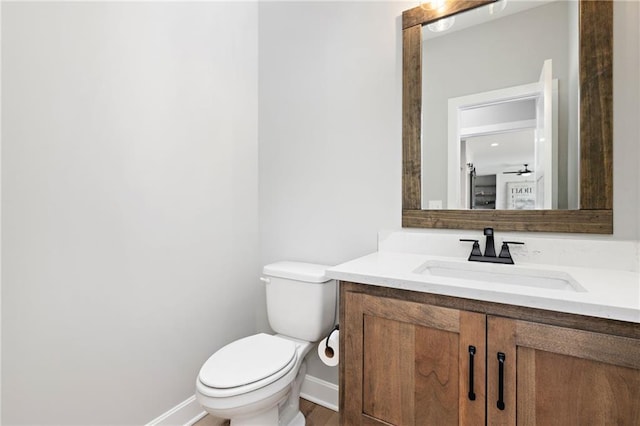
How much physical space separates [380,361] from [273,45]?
1.87 m

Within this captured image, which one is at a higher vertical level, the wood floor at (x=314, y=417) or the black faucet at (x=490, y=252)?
the black faucet at (x=490, y=252)

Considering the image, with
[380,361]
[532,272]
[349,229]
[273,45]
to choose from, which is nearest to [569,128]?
[532,272]

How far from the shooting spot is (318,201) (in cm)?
175

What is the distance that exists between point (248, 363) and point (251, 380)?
4.5 inches

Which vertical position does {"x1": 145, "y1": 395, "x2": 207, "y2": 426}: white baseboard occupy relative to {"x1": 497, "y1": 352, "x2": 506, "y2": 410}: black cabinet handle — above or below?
below

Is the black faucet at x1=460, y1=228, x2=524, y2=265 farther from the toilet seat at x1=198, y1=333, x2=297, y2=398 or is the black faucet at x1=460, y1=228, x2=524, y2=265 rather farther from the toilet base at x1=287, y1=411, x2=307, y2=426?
the toilet base at x1=287, y1=411, x2=307, y2=426

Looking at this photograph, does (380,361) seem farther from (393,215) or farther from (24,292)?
(24,292)

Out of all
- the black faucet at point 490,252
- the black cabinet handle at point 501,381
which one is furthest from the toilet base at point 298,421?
the black faucet at point 490,252

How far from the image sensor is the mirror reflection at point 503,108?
47.2 inches

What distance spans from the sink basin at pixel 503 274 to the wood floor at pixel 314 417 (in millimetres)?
984

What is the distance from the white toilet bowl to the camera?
44.6 inches

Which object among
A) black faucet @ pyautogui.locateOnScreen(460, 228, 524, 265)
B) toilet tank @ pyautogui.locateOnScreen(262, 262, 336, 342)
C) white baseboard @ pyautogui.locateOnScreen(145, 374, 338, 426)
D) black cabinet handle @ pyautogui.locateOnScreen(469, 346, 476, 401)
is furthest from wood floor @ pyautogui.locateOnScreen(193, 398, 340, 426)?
black faucet @ pyautogui.locateOnScreen(460, 228, 524, 265)

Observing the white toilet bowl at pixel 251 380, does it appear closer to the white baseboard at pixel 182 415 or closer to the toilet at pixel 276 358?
the toilet at pixel 276 358

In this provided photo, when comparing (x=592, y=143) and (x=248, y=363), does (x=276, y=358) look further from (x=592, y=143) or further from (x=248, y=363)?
(x=592, y=143)
